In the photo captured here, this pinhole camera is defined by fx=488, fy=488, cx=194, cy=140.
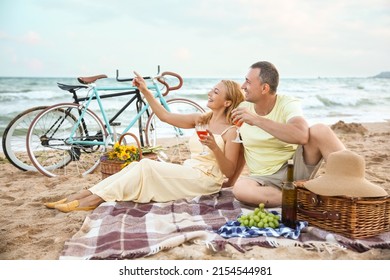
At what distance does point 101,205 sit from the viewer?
3049 mm

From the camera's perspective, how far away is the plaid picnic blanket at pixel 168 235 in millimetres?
2357

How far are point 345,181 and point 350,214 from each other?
17 centimetres

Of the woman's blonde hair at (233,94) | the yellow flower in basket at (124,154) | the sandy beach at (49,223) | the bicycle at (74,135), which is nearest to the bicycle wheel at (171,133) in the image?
the bicycle at (74,135)

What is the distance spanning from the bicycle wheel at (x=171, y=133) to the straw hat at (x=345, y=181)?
1698mm

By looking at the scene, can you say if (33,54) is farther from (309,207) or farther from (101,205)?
(309,207)

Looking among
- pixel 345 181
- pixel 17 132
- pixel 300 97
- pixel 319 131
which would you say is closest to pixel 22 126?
pixel 17 132

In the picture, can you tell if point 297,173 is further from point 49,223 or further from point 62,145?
point 62,145

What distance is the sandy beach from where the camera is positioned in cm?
231

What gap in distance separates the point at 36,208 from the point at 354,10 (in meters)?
2.49

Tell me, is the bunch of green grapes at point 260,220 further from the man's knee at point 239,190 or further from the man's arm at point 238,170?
the man's arm at point 238,170

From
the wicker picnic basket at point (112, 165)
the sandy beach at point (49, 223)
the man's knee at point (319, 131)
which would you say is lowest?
the sandy beach at point (49, 223)

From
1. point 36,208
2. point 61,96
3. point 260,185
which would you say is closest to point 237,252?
point 260,185

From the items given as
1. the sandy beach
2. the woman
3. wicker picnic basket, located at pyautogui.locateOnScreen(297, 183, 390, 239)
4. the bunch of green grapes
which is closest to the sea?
the sandy beach

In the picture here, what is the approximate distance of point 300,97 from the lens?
1191cm
